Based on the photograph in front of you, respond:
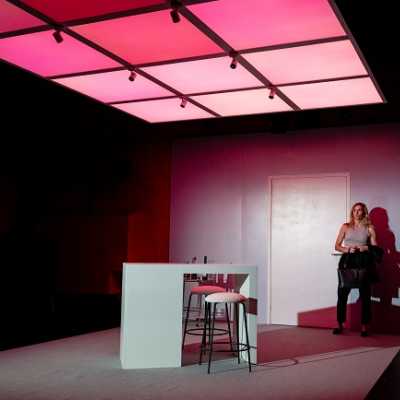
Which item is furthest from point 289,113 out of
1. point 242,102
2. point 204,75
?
point 204,75

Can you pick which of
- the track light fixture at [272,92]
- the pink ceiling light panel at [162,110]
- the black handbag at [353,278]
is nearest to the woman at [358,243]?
the black handbag at [353,278]

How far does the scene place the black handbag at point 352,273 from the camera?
6.73 metres

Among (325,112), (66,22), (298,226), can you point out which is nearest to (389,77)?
(325,112)

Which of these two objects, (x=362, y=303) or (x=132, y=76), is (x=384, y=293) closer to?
(x=362, y=303)

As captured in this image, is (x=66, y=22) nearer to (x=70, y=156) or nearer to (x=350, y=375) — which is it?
(x=350, y=375)

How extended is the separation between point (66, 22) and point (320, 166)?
15.9ft

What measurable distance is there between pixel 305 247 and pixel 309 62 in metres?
3.78

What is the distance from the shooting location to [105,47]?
4574mm

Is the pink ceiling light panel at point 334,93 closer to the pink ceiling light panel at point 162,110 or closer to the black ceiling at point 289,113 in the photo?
the black ceiling at point 289,113

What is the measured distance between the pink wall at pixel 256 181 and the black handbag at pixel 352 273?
836 mm

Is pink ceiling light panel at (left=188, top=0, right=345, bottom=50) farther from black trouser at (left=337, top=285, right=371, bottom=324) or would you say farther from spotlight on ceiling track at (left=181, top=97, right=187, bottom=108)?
black trouser at (left=337, top=285, right=371, bottom=324)

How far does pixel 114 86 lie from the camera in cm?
562

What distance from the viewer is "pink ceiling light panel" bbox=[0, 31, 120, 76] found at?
14.6 ft

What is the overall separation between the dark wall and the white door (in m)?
1.96
